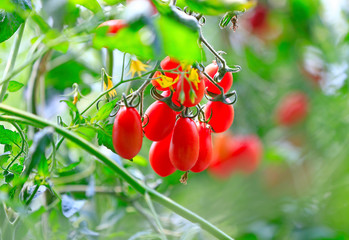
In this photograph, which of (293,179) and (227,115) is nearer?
(227,115)

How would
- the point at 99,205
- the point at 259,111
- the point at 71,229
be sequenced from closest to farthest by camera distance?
1. the point at 71,229
2. the point at 99,205
3. the point at 259,111

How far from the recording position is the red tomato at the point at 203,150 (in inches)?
19.3

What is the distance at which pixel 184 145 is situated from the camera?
0.45 meters

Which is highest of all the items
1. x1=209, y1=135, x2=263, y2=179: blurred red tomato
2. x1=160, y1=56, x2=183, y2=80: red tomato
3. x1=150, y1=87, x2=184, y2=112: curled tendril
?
x1=209, y1=135, x2=263, y2=179: blurred red tomato

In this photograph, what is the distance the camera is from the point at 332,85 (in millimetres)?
1298

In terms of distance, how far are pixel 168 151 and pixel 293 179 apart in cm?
122

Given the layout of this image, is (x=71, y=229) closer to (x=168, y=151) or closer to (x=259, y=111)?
(x=168, y=151)

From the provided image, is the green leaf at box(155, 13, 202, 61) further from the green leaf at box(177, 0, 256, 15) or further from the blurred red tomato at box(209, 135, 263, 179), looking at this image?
the blurred red tomato at box(209, 135, 263, 179)

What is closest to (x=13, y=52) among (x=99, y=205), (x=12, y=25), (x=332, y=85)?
(x=12, y=25)

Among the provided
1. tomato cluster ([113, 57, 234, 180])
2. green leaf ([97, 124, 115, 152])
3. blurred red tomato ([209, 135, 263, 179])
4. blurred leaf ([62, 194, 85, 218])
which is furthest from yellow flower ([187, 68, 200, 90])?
blurred red tomato ([209, 135, 263, 179])

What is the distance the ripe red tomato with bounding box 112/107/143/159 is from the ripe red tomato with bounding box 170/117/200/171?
1.5 inches

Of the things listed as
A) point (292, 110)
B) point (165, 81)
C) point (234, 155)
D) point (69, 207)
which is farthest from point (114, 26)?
point (292, 110)

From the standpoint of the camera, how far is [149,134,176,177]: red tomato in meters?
0.49

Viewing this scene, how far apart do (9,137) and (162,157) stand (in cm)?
15
